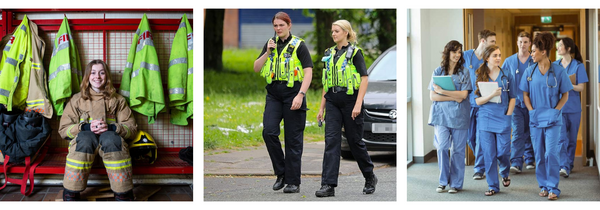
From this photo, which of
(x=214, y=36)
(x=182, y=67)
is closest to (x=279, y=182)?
(x=182, y=67)

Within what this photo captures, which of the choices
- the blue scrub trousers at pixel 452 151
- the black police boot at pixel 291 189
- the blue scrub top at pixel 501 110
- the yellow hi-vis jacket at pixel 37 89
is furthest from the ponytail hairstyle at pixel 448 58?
the yellow hi-vis jacket at pixel 37 89

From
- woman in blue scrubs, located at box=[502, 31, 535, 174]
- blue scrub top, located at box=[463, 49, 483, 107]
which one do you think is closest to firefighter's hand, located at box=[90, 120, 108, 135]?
blue scrub top, located at box=[463, 49, 483, 107]

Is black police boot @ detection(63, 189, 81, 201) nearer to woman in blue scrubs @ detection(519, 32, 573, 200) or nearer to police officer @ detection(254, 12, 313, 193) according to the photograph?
police officer @ detection(254, 12, 313, 193)

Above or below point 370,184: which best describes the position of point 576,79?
above

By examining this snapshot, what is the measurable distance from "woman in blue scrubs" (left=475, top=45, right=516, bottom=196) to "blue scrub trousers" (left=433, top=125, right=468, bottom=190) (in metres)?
0.16

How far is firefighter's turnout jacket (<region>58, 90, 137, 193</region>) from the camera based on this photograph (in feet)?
13.6

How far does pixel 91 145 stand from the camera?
4.18 m

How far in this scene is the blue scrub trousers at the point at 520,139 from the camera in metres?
5.13

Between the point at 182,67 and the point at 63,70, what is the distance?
34.5 inches

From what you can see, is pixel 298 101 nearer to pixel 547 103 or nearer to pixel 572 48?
pixel 547 103

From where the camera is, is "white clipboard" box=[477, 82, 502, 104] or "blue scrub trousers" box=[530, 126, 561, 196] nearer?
"blue scrub trousers" box=[530, 126, 561, 196]

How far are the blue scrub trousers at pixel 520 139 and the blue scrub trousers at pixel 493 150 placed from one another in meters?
0.64
